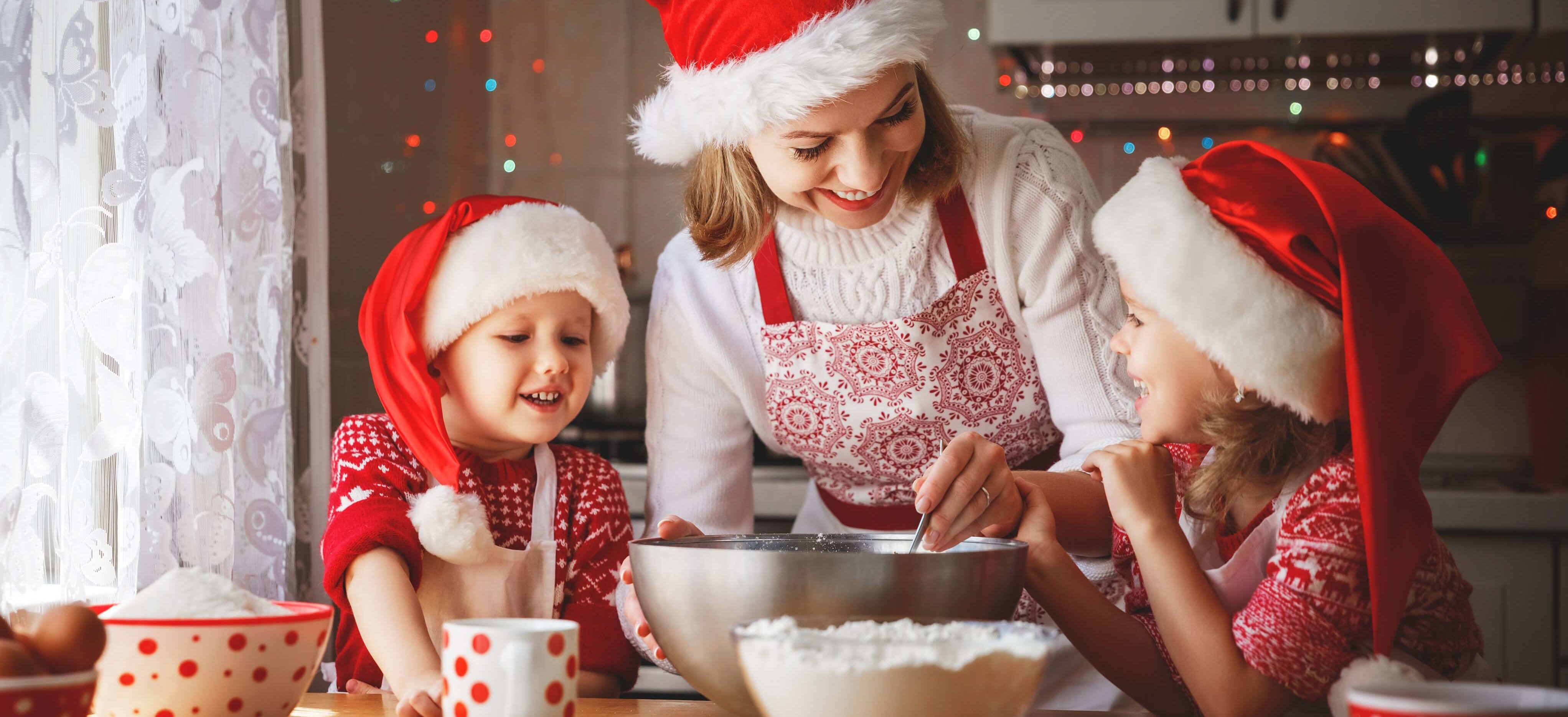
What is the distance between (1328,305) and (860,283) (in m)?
0.56

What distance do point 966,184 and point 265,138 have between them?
80 centimetres

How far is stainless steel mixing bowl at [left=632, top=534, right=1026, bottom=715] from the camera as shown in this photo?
712mm

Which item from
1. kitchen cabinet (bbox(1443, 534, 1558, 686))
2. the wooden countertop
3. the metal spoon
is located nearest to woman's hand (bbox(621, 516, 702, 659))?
the wooden countertop

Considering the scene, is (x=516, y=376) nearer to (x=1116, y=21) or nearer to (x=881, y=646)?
(x=881, y=646)

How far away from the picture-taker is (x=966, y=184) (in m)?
1.38

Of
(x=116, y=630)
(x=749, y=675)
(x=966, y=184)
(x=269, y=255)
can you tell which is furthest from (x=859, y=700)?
(x=269, y=255)

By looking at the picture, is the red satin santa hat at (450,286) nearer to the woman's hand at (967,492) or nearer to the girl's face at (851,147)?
the girl's face at (851,147)

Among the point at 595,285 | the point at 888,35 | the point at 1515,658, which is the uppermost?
the point at 888,35

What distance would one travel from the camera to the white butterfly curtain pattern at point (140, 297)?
44.1 inches

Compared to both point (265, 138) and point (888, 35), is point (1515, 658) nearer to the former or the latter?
point (888, 35)

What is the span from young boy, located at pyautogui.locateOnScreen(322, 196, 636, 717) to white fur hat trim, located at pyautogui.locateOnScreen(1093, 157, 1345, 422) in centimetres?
59

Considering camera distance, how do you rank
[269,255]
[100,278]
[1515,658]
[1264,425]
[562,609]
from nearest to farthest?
1. [1264,425]
2. [100,278]
3. [562,609]
4. [269,255]
5. [1515,658]

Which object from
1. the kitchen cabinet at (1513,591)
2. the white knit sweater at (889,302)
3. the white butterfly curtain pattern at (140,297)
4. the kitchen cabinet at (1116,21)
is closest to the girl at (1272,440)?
the white knit sweater at (889,302)

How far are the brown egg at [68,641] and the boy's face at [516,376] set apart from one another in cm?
65
